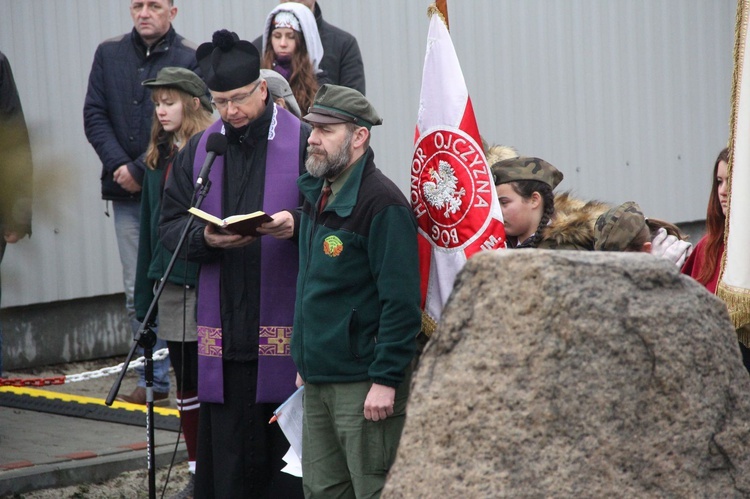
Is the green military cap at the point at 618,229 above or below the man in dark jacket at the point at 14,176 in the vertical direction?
below

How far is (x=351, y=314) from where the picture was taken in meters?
4.05

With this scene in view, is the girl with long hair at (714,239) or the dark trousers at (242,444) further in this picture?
the dark trousers at (242,444)

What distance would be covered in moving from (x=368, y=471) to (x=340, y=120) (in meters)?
1.26

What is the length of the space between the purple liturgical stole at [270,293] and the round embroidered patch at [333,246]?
610mm

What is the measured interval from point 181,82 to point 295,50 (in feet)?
3.35

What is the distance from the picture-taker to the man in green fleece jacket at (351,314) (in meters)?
3.98

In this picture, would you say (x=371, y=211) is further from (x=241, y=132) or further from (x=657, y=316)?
(x=657, y=316)

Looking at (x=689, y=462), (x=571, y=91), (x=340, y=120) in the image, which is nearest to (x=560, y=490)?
(x=689, y=462)

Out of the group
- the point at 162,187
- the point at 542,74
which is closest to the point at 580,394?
the point at 162,187

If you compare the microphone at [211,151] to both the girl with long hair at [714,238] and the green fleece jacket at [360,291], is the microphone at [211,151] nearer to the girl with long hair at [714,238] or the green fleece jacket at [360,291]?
the green fleece jacket at [360,291]

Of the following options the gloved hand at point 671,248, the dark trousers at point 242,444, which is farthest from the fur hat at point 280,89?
the gloved hand at point 671,248

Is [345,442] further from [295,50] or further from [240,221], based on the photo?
[295,50]

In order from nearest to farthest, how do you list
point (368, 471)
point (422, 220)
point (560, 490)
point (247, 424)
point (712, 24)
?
1. point (560, 490)
2. point (368, 471)
3. point (422, 220)
4. point (247, 424)
5. point (712, 24)

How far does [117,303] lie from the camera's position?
868 centimetres
